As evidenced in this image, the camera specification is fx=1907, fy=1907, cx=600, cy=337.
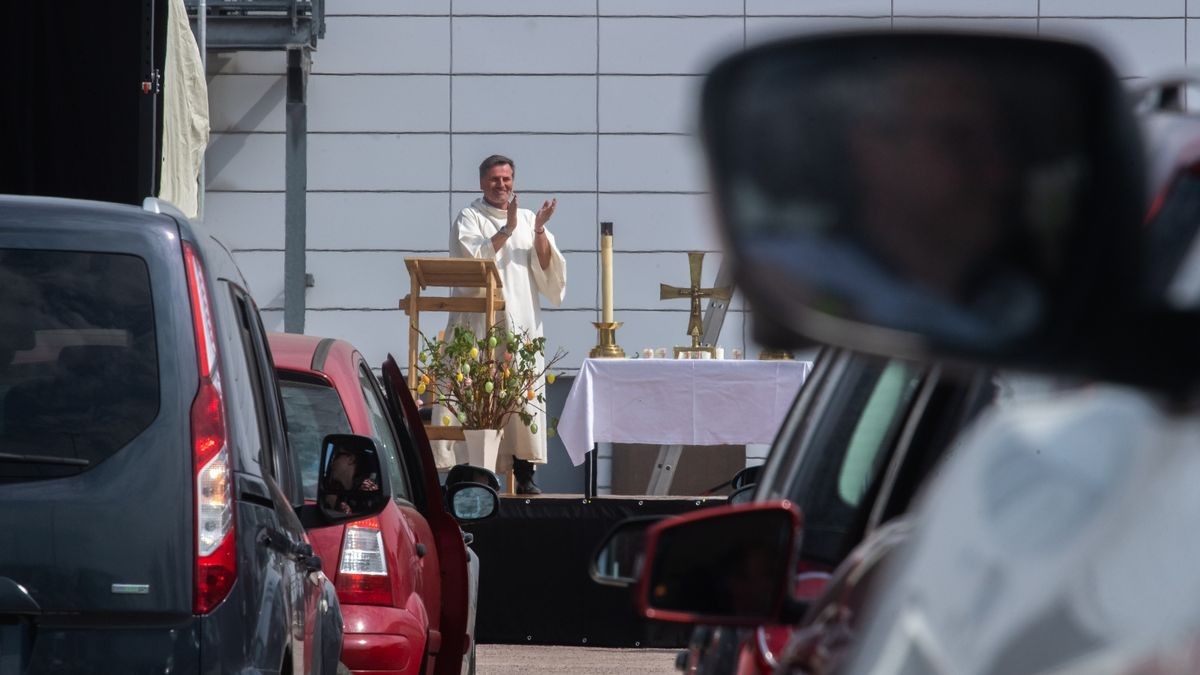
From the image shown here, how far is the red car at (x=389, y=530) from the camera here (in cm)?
534

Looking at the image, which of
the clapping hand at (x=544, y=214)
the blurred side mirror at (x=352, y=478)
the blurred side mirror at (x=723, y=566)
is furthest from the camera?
the clapping hand at (x=544, y=214)

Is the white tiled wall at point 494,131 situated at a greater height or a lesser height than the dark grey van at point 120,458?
greater

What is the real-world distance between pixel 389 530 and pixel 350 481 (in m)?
0.98

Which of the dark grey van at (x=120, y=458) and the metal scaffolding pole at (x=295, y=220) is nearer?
the dark grey van at (x=120, y=458)

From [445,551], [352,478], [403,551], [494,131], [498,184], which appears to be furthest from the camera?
[494,131]

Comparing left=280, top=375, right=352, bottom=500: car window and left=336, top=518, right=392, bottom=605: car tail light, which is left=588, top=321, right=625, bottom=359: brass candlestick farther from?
left=336, top=518, right=392, bottom=605: car tail light

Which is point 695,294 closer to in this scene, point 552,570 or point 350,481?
point 552,570

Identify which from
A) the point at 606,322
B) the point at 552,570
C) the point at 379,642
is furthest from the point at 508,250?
the point at 379,642

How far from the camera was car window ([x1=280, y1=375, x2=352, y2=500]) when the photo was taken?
5551mm

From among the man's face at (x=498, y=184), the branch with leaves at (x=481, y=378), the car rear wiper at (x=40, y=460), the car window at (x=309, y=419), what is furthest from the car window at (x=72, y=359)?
the man's face at (x=498, y=184)

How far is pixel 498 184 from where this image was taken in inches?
443

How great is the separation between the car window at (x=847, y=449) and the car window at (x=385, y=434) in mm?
3532

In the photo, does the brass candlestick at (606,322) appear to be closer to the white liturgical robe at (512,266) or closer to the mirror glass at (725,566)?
the white liturgical robe at (512,266)

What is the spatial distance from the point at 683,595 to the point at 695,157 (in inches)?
49.0
